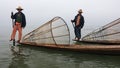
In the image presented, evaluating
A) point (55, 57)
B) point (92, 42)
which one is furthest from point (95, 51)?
point (92, 42)

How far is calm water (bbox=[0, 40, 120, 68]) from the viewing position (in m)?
11.7

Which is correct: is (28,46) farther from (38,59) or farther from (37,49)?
(38,59)

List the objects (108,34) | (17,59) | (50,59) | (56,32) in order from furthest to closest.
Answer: (108,34) → (56,32) → (50,59) → (17,59)

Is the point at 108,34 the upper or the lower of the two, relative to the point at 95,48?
upper

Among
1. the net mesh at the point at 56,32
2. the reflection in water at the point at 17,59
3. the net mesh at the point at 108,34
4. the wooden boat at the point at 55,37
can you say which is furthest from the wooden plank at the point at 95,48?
the net mesh at the point at 108,34

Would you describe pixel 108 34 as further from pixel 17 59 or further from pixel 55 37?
pixel 17 59

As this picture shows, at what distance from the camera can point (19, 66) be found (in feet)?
37.6

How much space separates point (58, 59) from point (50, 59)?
350 millimetres

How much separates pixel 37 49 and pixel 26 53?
137 cm

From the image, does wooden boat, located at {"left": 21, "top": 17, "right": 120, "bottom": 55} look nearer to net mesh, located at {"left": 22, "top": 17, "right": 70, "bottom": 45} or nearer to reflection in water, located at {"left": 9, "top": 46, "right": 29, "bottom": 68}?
net mesh, located at {"left": 22, "top": 17, "right": 70, "bottom": 45}

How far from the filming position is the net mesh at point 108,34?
686 inches

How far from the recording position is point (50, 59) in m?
13.0

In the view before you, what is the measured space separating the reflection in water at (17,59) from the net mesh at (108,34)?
18.7 feet

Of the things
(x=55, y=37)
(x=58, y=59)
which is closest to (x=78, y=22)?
(x=55, y=37)
